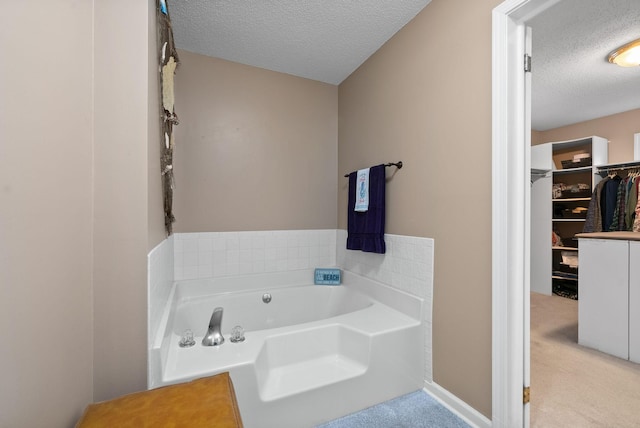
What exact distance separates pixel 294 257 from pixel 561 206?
4.01 meters

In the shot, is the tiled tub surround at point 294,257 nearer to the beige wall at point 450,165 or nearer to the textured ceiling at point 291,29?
the beige wall at point 450,165

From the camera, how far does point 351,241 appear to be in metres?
2.32

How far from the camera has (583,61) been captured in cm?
238

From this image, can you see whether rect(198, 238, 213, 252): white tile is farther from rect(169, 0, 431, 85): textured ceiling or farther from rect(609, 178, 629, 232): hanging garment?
rect(609, 178, 629, 232): hanging garment

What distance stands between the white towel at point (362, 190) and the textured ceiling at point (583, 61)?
1346mm

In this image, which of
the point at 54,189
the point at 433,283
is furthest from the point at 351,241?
the point at 54,189

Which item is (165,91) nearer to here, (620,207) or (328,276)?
(328,276)

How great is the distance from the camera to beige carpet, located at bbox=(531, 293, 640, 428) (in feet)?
4.65

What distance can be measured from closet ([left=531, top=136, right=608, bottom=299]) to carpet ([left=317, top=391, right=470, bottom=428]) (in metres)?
3.22

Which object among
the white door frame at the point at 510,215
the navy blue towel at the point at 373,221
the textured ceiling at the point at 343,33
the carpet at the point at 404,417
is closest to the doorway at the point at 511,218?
the white door frame at the point at 510,215

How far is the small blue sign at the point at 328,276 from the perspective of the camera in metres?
2.54

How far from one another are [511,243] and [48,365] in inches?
67.5

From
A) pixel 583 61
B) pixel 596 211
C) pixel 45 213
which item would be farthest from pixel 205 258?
pixel 596 211

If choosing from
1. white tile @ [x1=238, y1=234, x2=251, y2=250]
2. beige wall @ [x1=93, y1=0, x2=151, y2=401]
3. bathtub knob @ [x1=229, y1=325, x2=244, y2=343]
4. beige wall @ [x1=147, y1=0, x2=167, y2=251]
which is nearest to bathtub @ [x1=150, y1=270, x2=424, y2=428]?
bathtub knob @ [x1=229, y1=325, x2=244, y2=343]
